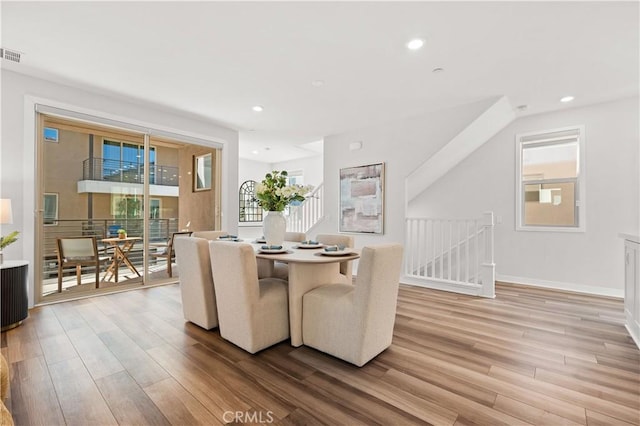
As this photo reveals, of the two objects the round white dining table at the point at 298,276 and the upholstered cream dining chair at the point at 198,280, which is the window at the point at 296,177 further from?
the round white dining table at the point at 298,276

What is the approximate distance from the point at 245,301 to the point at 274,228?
0.86 meters

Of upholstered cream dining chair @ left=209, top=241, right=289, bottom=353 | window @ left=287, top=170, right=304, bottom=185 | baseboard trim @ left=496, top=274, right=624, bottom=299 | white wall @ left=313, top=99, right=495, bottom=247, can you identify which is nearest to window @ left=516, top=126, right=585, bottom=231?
baseboard trim @ left=496, top=274, right=624, bottom=299

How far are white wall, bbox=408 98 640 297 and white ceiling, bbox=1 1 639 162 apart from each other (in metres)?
0.37

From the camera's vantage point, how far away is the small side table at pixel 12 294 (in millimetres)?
2590

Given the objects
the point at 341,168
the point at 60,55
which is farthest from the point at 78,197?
the point at 341,168

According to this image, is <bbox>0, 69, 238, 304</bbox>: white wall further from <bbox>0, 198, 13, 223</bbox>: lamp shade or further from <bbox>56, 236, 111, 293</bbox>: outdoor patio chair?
<bbox>0, 198, 13, 223</bbox>: lamp shade

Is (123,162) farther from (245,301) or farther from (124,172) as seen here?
(245,301)

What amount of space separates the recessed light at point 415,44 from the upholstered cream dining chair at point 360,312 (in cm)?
178

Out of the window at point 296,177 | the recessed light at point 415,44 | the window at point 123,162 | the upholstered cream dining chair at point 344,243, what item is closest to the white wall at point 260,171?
the window at point 296,177

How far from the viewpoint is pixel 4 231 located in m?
3.04

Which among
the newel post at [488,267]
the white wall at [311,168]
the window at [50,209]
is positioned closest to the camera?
the window at [50,209]

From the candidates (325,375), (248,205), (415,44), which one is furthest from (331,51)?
(248,205)

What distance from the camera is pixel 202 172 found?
510 centimetres

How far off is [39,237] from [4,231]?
30 cm
